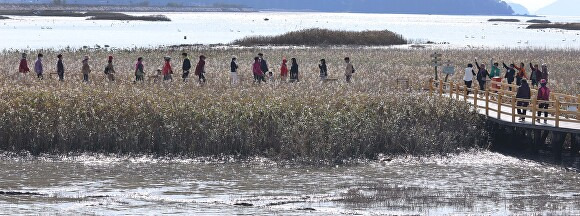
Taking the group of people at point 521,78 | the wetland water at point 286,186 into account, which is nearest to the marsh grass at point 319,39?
the group of people at point 521,78

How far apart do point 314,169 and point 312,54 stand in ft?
124

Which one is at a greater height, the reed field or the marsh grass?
the marsh grass

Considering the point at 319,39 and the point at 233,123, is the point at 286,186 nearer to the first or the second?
the point at 233,123

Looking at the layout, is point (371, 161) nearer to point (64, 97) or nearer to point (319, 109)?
point (319, 109)

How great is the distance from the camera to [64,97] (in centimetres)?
2866

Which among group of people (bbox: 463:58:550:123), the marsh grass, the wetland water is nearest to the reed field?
the wetland water

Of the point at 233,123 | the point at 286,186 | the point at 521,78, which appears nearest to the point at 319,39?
the point at 521,78

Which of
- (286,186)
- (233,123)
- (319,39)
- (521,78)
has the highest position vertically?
(319,39)

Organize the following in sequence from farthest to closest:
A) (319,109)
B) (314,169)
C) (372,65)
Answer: (372,65), (319,109), (314,169)

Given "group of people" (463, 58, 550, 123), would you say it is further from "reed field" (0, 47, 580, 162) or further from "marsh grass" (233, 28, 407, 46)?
"marsh grass" (233, 28, 407, 46)

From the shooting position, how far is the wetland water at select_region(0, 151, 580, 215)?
2020cm

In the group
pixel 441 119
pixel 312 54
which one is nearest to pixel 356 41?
pixel 312 54

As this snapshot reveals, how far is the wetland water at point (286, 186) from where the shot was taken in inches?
795

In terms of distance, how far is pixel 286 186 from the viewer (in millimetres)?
22766
